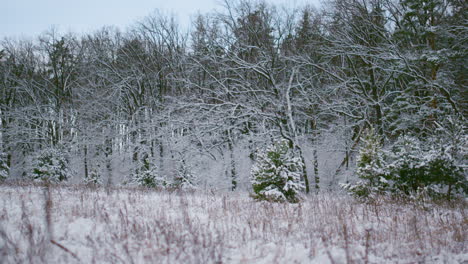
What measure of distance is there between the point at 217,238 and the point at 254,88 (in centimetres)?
1504

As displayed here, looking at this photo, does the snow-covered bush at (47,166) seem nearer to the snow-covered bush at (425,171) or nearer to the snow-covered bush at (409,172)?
the snow-covered bush at (409,172)

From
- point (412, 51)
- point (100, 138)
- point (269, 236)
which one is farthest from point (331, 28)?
point (100, 138)

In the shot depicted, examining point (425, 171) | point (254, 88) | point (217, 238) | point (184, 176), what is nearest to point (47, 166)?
point (184, 176)

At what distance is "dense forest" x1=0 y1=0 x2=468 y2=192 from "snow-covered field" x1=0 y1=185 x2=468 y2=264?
4.70 metres

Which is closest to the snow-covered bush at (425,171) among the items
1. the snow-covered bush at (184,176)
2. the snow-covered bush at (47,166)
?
the snow-covered bush at (184,176)

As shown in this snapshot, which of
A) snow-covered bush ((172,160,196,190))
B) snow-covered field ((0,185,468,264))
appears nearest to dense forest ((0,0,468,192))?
snow-covered bush ((172,160,196,190))

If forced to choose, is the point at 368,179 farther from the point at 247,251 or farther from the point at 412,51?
the point at 412,51

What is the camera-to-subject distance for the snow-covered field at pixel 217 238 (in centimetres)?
387

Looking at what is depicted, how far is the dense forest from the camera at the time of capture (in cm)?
1396

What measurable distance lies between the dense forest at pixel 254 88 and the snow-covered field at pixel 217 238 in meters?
4.70

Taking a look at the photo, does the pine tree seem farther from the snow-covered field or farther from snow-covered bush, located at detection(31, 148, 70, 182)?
snow-covered bush, located at detection(31, 148, 70, 182)

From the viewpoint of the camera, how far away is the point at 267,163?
8820 millimetres

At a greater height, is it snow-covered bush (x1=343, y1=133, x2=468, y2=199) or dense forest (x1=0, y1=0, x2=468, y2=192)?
dense forest (x1=0, y1=0, x2=468, y2=192)

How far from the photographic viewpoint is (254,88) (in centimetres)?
1869
